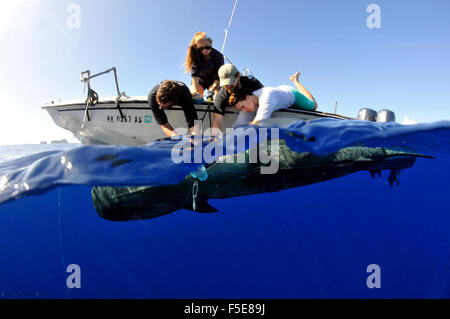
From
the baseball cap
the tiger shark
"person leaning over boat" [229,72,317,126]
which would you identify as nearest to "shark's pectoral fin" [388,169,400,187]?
the tiger shark

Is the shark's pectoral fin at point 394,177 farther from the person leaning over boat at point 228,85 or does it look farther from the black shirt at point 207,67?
the black shirt at point 207,67

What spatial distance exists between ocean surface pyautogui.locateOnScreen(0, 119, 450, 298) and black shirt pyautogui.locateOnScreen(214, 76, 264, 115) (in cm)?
114

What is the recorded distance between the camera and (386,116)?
4.49m

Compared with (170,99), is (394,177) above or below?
below

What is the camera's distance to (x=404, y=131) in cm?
379

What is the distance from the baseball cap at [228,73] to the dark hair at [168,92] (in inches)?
32.7

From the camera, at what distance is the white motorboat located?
439 cm

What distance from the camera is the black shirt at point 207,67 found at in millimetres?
4441

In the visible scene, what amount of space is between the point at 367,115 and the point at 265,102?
2756 millimetres

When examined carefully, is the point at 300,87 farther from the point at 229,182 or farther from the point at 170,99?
the point at 170,99

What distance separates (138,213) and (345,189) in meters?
8.06

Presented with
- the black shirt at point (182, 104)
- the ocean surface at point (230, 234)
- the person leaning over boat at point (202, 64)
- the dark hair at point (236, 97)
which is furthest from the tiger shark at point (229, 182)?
the person leaning over boat at point (202, 64)

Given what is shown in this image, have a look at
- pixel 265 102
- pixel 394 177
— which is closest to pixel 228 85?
pixel 265 102
